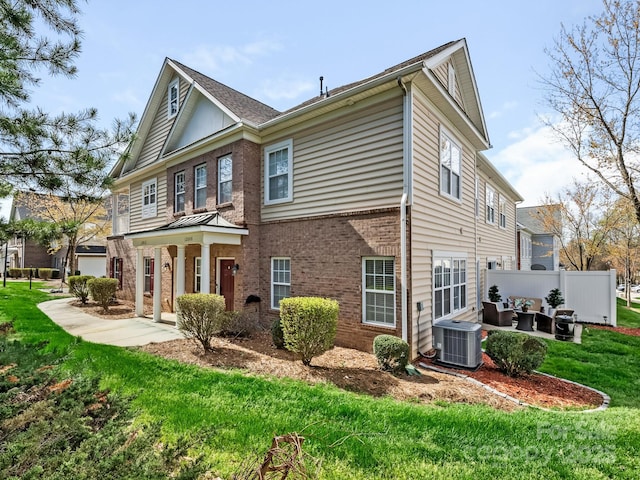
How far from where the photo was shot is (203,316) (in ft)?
25.1

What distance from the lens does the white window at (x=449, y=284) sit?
354 inches

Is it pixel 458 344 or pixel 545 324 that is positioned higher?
pixel 458 344

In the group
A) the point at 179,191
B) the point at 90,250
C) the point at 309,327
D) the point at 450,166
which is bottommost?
the point at 309,327

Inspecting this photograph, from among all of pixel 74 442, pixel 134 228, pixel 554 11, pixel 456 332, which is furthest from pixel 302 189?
pixel 134 228

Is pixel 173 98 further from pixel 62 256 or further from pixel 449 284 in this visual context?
pixel 62 256

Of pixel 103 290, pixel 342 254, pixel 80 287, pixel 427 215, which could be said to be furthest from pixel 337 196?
pixel 80 287

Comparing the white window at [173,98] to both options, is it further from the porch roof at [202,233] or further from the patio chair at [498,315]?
the patio chair at [498,315]

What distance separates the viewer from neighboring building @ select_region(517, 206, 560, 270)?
88.7 feet

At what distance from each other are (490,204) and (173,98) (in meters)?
15.5

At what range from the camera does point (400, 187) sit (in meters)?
7.75

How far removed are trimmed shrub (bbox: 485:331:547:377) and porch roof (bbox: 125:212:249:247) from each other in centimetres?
735

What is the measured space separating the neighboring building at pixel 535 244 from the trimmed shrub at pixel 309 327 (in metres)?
24.0

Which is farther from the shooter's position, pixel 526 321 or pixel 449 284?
pixel 526 321

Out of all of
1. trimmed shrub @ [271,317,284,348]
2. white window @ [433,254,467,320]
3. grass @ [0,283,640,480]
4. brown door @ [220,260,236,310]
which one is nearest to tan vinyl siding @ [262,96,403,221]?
white window @ [433,254,467,320]
